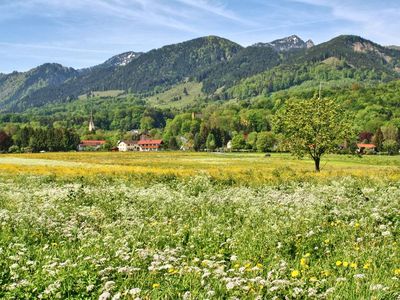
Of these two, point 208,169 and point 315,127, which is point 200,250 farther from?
point 315,127

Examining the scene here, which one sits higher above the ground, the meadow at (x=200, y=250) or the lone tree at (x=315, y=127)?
the lone tree at (x=315, y=127)

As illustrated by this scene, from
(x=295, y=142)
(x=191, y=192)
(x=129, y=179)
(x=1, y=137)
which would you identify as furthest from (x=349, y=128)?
(x=1, y=137)

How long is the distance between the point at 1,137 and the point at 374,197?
174028 millimetres

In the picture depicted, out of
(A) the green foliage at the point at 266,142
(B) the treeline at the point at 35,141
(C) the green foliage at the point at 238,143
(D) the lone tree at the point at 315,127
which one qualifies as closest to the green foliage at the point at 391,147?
(A) the green foliage at the point at 266,142

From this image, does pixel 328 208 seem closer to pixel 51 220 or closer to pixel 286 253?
pixel 286 253

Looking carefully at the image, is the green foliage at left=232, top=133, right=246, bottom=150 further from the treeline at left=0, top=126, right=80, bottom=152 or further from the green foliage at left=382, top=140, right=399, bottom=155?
the treeline at left=0, top=126, right=80, bottom=152

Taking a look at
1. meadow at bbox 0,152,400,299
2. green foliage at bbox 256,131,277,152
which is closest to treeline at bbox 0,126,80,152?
green foliage at bbox 256,131,277,152

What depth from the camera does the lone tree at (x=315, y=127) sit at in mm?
52969

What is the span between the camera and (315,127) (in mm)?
53781

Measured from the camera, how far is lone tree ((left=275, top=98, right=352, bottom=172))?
5297 centimetres

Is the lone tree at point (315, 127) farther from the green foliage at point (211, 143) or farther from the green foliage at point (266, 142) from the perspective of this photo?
the green foliage at point (211, 143)

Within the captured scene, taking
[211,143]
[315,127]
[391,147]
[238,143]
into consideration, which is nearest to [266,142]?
[238,143]

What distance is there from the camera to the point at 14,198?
18.4 m

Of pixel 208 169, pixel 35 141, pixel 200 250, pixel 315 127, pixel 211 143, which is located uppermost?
pixel 315 127
